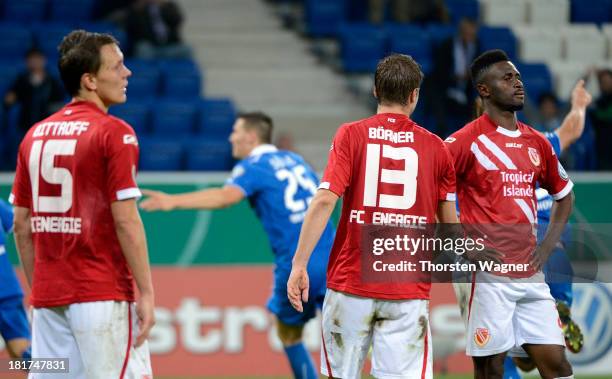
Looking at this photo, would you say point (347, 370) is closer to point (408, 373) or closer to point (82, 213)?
point (408, 373)

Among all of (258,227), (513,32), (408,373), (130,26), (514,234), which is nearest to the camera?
(408,373)

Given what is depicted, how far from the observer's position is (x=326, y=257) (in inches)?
295

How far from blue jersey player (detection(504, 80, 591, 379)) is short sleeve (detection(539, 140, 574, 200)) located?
70cm

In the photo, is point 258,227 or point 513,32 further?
point 513,32

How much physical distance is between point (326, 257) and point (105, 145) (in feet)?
10.1

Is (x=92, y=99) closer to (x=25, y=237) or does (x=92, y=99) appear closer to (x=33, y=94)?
(x=25, y=237)

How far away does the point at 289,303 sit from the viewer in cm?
754

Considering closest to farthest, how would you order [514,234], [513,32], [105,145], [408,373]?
[105,145] < [408,373] < [514,234] < [513,32]

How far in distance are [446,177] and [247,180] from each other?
2367mm

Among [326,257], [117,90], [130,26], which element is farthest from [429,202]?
[130,26]

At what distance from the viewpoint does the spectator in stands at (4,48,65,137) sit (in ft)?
39.2

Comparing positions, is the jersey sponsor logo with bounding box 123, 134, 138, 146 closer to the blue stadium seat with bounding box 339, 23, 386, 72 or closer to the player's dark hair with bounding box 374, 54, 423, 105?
the player's dark hair with bounding box 374, 54, 423, 105

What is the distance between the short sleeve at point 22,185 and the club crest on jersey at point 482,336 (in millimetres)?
2437

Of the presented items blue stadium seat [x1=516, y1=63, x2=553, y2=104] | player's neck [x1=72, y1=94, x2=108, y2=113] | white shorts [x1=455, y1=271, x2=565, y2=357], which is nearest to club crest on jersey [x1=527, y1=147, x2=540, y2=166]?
white shorts [x1=455, y1=271, x2=565, y2=357]
